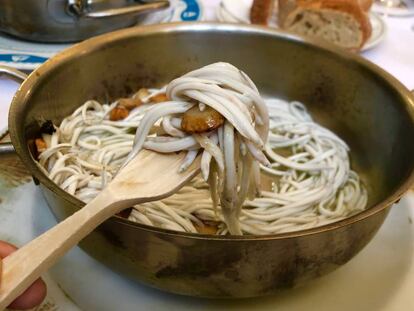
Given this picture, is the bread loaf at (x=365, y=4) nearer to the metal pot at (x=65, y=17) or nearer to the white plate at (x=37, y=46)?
the white plate at (x=37, y=46)

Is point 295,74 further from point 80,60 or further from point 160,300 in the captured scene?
point 160,300

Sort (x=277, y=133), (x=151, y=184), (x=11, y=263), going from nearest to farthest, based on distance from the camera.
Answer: (x=11, y=263) → (x=151, y=184) → (x=277, y=133)

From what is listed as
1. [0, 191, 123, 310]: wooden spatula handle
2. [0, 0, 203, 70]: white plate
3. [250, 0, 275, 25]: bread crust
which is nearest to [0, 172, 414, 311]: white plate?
[0, 191, 123, 310]: wooden spatula handle

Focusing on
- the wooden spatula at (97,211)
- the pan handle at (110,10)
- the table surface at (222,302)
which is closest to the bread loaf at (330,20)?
the pan handle at (110,10)

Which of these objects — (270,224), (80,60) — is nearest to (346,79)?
(270,224)

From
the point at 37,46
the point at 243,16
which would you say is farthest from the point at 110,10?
the point at 243,16

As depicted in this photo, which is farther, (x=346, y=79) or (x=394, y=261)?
(x=346, y=79)

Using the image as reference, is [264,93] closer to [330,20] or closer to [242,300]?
[330,20]
